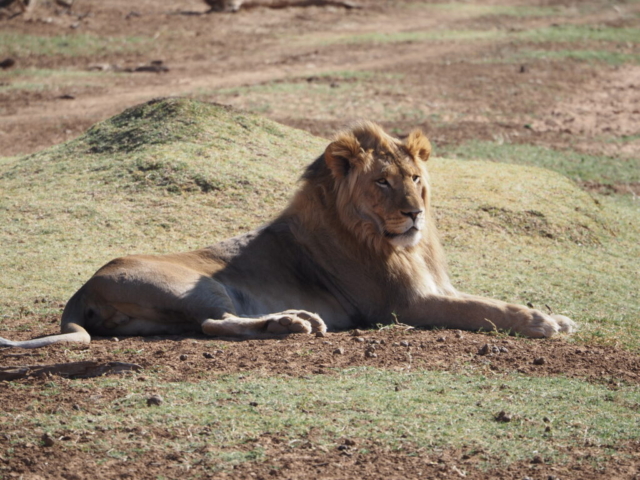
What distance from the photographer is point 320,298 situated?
641 centimetres

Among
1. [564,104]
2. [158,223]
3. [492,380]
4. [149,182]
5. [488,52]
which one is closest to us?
[492,380]

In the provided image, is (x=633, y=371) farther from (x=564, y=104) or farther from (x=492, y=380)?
(x=564, y=104)

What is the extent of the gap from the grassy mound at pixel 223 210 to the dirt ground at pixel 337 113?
61.8 inches

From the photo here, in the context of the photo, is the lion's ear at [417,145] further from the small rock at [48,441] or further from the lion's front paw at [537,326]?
the small rock at [48,441]

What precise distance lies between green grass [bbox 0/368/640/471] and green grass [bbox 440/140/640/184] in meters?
8.82

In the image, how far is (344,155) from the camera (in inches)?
251

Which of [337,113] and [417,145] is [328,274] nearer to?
[417,145]

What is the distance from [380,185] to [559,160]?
8.44 m

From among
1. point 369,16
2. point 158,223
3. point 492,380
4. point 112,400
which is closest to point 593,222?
point 158,223

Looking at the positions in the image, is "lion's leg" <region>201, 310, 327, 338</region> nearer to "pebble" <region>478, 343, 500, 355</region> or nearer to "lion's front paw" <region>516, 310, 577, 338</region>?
"pebble" <region>478, 343, 500, 355</region>

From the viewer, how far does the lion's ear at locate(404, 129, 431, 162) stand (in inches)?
254

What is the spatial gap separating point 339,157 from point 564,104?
12092mm

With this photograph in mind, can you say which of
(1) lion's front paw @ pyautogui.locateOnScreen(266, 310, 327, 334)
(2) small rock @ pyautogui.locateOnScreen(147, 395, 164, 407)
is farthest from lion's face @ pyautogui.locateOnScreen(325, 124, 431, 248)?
(2) small rock @ pyautogui.locateOnScreen(147, 395, 164, 407)

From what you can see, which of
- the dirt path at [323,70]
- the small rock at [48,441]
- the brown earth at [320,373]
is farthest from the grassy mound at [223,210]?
the dirt path at [323,70]
